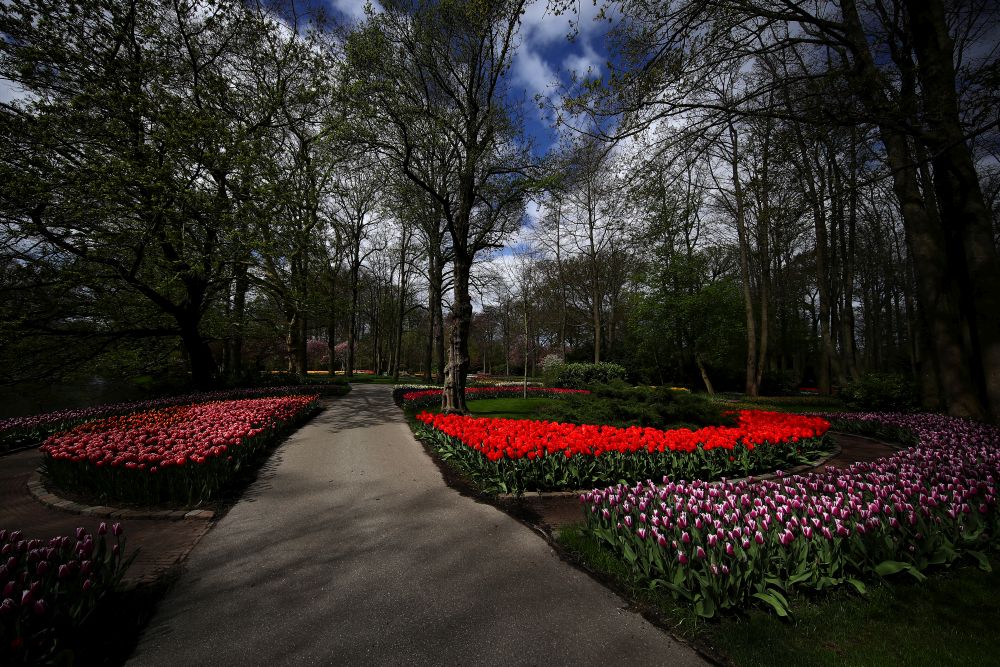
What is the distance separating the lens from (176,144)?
1003 centimetres

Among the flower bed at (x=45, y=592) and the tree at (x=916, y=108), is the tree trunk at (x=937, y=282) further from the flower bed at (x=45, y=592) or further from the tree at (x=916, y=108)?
the flower bed at (x=45, y=592)

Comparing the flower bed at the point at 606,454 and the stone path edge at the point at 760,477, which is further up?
the flower bed at the point at 606,454

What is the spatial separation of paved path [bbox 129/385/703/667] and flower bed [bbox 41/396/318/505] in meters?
0.70

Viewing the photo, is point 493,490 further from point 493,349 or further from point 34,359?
point 493,349

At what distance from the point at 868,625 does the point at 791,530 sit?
71cm

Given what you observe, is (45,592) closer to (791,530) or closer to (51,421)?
(791,530)

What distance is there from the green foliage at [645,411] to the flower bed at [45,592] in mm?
7262

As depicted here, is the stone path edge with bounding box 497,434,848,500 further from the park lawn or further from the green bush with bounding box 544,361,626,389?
the green bush with bounding box 544,361,626,389

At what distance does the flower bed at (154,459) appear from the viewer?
4711mm

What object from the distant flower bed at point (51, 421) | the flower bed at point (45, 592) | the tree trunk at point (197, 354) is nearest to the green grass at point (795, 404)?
the flower bed at point (45, 592)

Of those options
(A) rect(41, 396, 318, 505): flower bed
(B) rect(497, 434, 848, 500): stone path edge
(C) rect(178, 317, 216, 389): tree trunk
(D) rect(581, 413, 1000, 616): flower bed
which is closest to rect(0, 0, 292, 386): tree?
(C) rect(178, 317, 216, 389): tree trunk

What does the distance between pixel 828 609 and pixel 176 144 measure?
14.9 m

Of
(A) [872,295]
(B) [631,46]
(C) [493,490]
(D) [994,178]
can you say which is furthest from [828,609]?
(A) [872,295]

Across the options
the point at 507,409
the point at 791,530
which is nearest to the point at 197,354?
the point at 507,409
